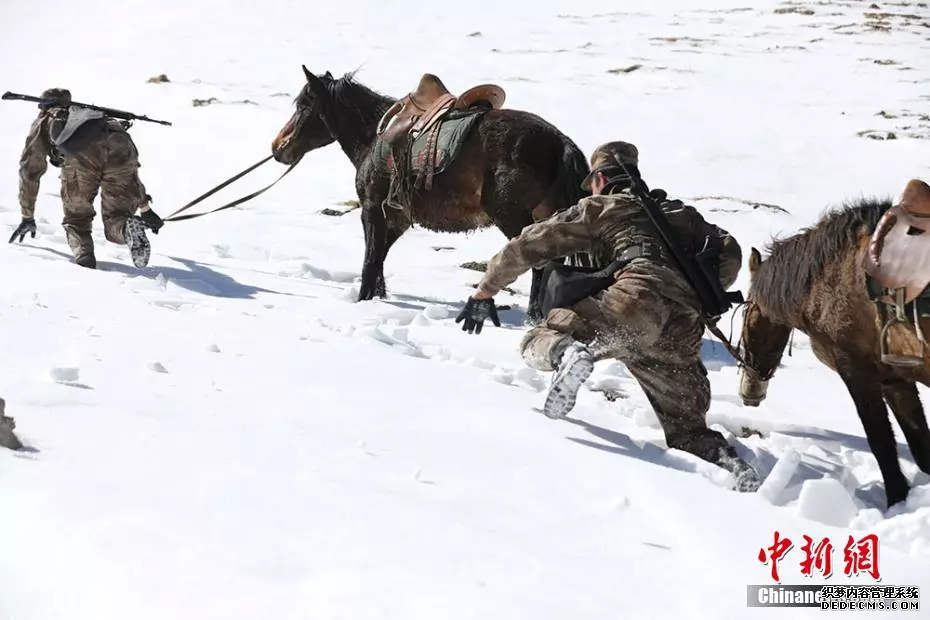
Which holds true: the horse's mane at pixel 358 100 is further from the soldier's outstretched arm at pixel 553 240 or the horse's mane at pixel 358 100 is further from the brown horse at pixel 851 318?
the brown horse at pixel 851 318

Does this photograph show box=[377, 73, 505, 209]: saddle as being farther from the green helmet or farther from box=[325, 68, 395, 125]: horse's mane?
the green helmet

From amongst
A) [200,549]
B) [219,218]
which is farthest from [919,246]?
[219,218]

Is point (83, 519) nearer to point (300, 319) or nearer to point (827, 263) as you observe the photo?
point (827, 263)

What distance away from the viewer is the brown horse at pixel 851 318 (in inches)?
165

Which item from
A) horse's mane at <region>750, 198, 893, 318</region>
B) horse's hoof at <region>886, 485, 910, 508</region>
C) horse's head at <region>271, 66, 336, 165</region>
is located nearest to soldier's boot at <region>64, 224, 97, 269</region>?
horse's head at <region>271, 66, 336, 165</region>

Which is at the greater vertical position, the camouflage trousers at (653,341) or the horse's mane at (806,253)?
the horse's mane at (806,253)

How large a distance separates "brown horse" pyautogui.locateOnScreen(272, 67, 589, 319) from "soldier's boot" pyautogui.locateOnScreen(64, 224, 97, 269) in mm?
2149

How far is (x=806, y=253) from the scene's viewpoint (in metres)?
4.46

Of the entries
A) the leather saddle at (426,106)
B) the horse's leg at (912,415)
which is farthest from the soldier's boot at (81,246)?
the horse's leg at (912,415)

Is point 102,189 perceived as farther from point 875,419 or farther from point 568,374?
point 875,419

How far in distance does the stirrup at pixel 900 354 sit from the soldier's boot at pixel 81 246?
6.14 metres

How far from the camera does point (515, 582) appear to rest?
8.90 feet

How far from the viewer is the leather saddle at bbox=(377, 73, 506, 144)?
300 inches

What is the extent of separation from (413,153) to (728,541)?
4.94 m
